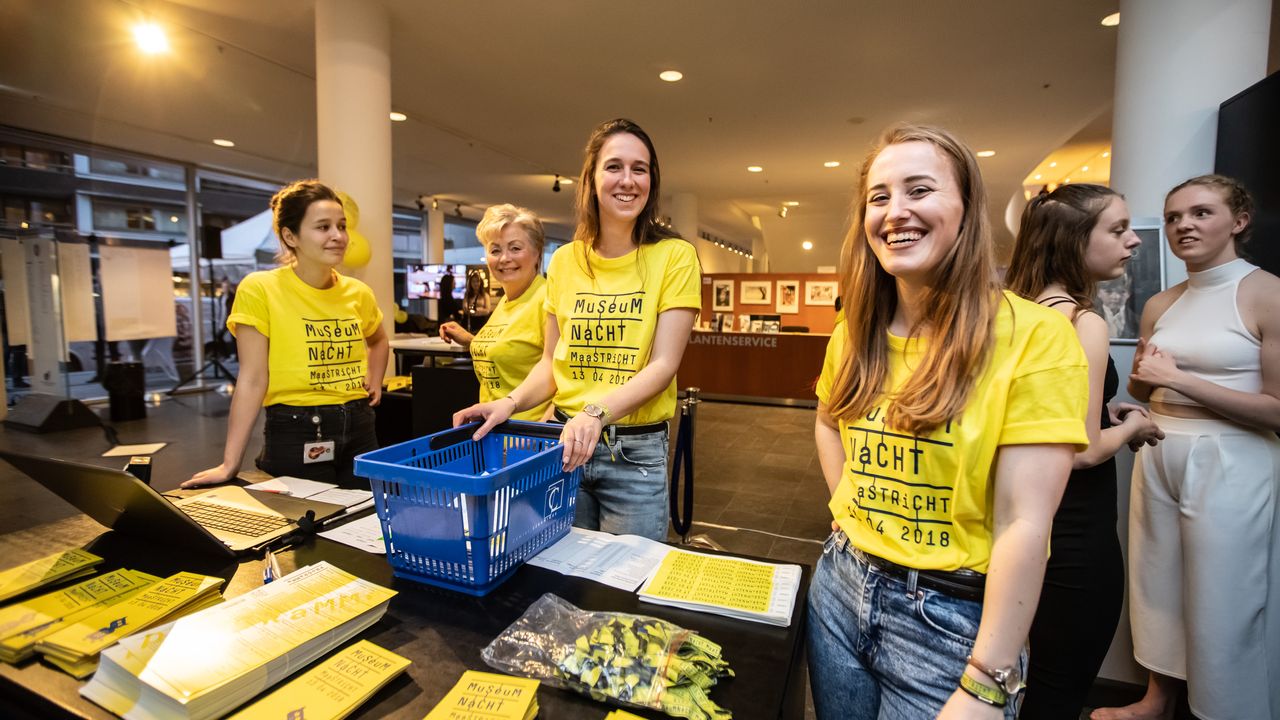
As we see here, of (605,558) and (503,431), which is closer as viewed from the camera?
(605,558)

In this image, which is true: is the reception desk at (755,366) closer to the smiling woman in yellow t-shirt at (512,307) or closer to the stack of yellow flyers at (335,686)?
the smiling woman in yellow t-shirt at (512,307)

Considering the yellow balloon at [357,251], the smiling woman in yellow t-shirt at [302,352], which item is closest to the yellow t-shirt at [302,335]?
the smiling woman in yellow t-shirt at [302,352]

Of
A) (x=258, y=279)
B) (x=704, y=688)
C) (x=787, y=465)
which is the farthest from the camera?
(x=787, y=465)

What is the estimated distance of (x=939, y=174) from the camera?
0.93 meters

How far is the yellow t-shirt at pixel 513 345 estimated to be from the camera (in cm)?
223

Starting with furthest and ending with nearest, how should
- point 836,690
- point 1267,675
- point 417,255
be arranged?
point 417,255 → point 1267,675 → point 836,690

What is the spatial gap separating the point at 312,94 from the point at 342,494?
6.34 m

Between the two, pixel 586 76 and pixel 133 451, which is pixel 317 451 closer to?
pixel 133 451

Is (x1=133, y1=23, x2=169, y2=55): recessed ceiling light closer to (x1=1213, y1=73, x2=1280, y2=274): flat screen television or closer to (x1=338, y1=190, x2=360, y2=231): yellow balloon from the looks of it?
(x1=338, y1=190, x2=360, y2=231): yellow balloon

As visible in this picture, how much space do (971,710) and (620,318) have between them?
3.56 feet

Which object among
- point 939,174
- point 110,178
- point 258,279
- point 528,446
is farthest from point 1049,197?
point 110,178

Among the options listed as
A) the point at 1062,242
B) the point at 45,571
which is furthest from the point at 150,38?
the point at 1062,242

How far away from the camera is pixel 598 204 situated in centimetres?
164

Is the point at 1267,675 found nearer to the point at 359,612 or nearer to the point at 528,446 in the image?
the point at 528,446
